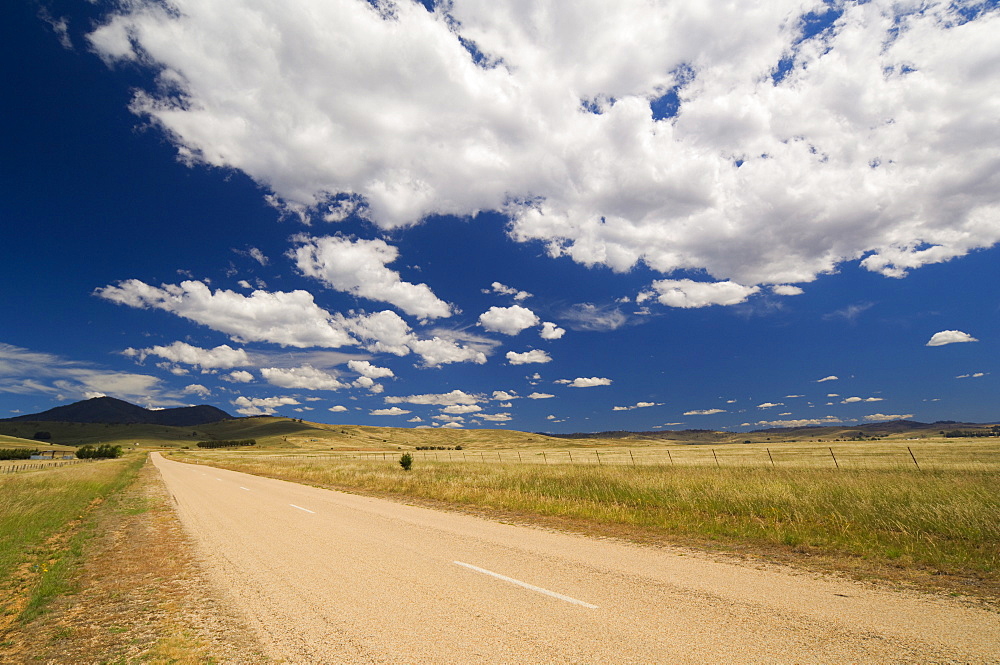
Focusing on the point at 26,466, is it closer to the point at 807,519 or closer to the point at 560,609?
the point at 560,609

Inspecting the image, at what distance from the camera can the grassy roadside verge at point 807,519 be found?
27.3 feet

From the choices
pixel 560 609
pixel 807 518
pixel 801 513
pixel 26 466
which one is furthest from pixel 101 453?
pixel 807 518

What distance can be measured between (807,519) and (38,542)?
19491 millimetres

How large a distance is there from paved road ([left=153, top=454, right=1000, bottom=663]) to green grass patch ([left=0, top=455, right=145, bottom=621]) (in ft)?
7.91

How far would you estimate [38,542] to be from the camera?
38.9 ft

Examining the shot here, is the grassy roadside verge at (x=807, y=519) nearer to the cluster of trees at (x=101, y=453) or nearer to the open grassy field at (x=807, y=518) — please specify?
the open grassy field at (x=807, y=518)

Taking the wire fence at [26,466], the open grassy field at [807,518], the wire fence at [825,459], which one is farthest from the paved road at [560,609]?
the wire fence at [26,466]

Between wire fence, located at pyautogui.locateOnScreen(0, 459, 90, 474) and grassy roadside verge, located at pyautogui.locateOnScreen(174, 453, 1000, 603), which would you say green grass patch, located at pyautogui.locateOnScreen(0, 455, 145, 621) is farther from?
wire fence, located at pyautogui.locateOnScreen(0, 459, 90, 474)

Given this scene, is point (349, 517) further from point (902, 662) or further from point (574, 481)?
point (902, 662)

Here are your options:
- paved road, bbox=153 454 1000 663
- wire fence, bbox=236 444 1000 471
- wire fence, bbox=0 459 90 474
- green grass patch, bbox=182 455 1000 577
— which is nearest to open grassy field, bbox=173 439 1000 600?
green grass patch, bbox=182 455 1000 577

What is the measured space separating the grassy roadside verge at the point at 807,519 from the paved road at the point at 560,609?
5.21 ft

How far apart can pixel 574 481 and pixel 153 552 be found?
15.9 metres

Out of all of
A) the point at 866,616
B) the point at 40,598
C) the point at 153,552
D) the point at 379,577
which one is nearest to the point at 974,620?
the point at 866,616

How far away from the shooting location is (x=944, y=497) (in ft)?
40.0
